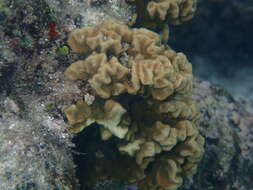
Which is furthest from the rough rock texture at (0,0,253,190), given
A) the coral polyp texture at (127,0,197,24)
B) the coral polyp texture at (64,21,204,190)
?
the coral polyp texture at (127,0,197,24)

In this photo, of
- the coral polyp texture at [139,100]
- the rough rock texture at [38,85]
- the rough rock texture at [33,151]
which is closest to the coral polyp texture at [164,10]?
the rough rock texture at [38,85]

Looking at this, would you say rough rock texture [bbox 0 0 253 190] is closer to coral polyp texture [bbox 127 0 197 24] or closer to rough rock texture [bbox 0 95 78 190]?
rough rock texture [bbox 0 95 78 190]

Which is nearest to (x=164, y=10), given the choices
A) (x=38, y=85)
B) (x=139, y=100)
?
(x=139, y=100)

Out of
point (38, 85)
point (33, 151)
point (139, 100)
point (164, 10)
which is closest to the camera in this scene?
point (33, 151)

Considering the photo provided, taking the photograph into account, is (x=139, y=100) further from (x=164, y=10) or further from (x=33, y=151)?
(x=33, y=151)

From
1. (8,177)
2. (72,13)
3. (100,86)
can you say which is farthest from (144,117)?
(8,177)

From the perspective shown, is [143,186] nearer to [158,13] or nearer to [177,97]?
[177,97]
